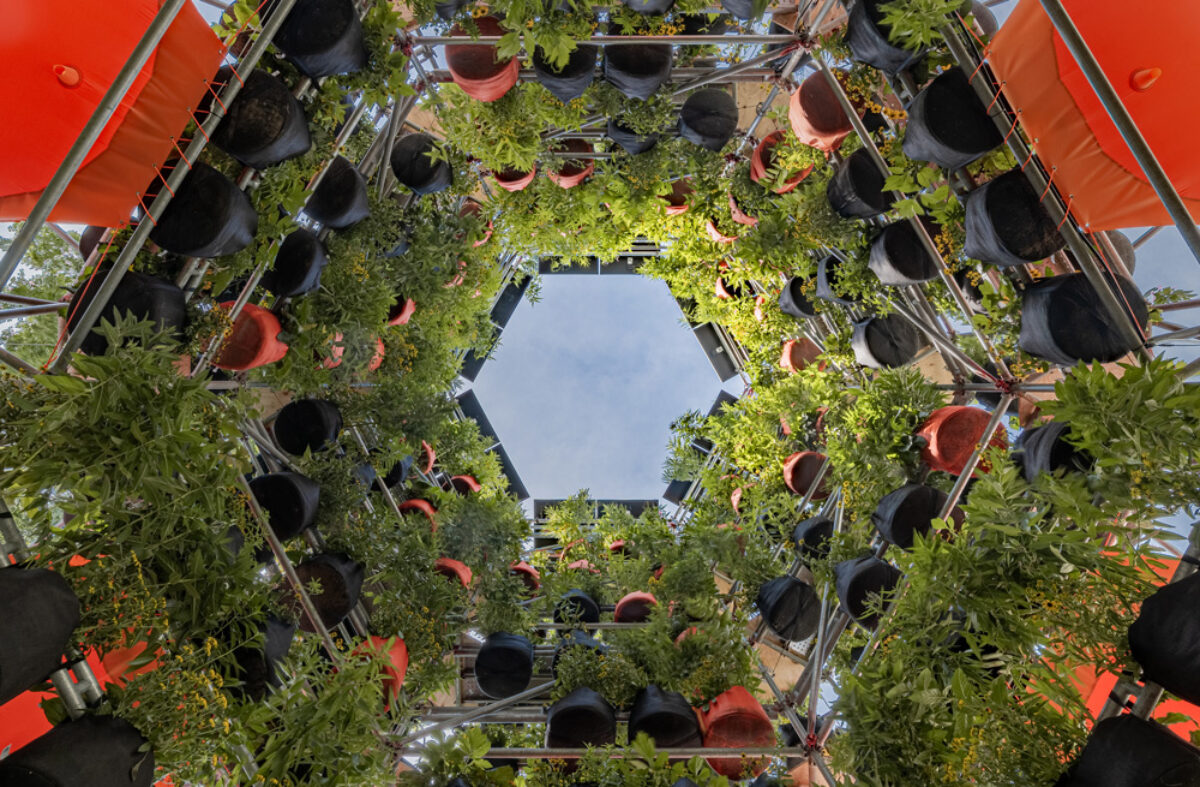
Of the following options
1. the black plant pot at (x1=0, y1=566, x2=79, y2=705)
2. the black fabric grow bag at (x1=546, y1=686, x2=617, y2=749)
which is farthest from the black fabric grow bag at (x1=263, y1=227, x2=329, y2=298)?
the black fabric grow bag at (x1=546, y1=686, x2=617, y2=749)

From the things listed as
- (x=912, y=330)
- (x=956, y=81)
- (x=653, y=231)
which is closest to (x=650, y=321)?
(x=653, y=231)

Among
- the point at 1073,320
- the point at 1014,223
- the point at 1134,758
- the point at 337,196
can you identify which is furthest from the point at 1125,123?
the point at 337,196

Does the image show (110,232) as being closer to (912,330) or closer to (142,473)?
(142,473)

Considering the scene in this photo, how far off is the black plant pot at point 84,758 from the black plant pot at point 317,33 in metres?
4.07

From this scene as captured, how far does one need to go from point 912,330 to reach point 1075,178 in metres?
3.01

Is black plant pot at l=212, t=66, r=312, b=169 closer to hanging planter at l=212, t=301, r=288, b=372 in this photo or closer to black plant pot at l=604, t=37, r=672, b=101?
hanging planter at l=212, t=301, r=288, b=372

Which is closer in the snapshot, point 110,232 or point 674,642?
point 110,232

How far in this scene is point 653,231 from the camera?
8.68 meters

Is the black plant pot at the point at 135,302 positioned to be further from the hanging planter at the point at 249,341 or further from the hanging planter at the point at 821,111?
the hanging planter at the point at 821,111

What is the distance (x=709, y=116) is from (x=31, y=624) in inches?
255

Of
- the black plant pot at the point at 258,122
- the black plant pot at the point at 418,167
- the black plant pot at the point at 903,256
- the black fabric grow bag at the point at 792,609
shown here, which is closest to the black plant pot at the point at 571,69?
the black plant pot at the point at 418,167

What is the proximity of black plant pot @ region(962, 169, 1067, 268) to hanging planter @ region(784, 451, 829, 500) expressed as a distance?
423 centimetres

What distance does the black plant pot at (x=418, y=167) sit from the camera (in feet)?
21.4

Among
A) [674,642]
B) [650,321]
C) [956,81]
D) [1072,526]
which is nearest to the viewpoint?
[1072,526]
